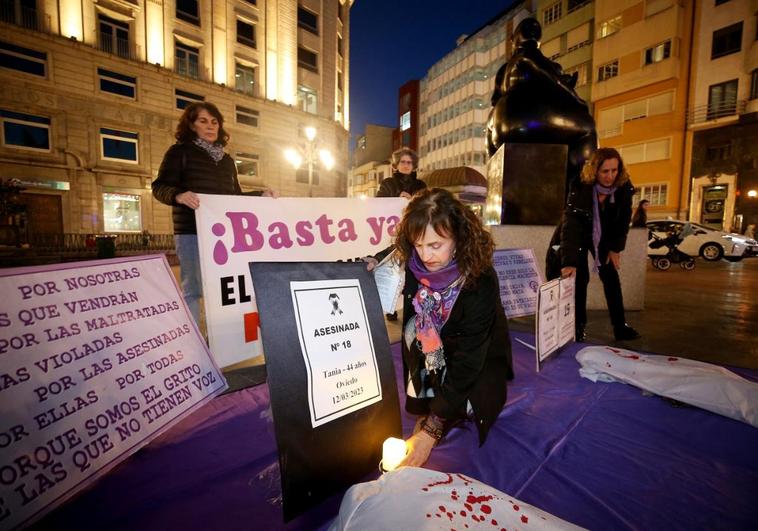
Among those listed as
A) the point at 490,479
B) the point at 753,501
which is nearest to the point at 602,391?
the point at 753,501

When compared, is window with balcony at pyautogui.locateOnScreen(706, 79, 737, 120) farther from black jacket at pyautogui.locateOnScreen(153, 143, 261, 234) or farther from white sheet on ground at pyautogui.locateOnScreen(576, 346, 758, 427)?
black jacket at pyautogui.locateOnScreen(153, 143, 261, 234)

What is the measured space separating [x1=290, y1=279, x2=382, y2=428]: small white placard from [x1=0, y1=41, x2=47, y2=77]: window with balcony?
24.6m

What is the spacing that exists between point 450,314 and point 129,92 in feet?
82.2

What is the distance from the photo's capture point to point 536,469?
5.78 ft

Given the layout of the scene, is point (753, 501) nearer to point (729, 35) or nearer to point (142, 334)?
point (142, 334)

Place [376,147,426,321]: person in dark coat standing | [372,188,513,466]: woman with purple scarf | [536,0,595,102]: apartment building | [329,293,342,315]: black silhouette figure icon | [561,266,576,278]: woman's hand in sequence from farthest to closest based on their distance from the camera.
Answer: [536,0,595,102]: apartment building < [376,147,426,321]: person in dark coat standing < [561,266,576,278]: woman's hand < [372,188,513,466]: woman with purple scarf < [329,293,342,315]: black silhouette figure icon

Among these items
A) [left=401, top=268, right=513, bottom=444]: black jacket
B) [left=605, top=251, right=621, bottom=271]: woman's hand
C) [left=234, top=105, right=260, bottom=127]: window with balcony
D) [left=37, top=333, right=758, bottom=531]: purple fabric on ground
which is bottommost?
[left=37, top=333, right=758, bottom=531]: purple fabric on ground

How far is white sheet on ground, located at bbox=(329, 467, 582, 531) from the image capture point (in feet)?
3.49

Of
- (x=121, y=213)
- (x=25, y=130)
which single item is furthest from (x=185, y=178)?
(x=25, y=130)

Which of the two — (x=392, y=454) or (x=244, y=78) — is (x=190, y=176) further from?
(x=244, y=78)

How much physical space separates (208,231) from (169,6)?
26.0m

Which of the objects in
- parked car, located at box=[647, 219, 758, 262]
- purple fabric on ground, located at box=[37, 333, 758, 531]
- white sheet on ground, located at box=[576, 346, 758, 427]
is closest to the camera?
purple fabric on ground, located at box=[37, 333, 758, 531]

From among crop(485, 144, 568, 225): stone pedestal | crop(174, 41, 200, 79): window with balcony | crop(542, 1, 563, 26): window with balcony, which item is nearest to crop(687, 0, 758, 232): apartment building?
crop(542, 1, 563, 26): window with balcony

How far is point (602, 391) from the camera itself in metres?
2.59
